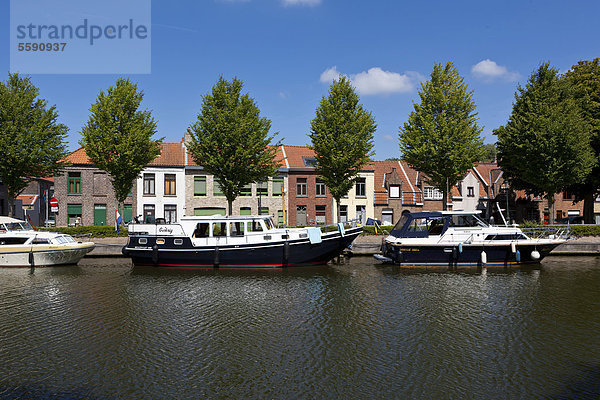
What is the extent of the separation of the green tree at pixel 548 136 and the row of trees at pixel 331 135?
92 millimetres

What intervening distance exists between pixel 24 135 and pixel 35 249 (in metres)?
13.4

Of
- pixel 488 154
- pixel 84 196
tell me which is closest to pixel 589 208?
pixel 488 154

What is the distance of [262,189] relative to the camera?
4812 cm

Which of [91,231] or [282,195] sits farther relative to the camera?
[282,195]

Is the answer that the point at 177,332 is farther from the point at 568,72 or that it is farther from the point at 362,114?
the point at 568,72

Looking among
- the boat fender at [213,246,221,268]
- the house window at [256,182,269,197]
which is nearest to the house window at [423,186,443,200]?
the house window at [256,182,269,197]

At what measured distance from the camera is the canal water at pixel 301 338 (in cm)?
948

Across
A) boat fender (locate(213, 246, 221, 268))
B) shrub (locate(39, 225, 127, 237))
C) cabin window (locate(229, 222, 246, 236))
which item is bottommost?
boat fender (locate(213, 246, 221, 268))

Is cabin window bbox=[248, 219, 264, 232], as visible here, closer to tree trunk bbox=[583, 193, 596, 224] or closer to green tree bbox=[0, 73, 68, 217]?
green tree bbox=[0, 73, 68, 217]

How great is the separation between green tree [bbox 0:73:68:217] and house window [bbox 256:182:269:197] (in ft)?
65.9

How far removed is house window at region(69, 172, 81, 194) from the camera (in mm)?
44031

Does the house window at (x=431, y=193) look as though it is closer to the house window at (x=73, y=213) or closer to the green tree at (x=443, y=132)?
the green tree at (x=443, y=132)

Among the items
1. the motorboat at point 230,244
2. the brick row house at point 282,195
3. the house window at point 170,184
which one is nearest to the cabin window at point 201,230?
the motorboat at point 230,244

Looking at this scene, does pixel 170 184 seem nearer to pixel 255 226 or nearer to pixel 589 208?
pixel 255 226
